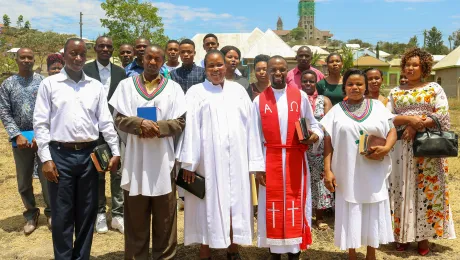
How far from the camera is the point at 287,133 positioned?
3980 millimetres

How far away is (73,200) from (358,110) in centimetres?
286

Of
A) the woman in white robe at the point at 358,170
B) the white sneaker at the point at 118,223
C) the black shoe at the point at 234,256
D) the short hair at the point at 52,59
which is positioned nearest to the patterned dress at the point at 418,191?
the woman in white robe at the point at 358,170

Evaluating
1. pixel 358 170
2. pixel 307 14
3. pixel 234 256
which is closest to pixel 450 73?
pixel 358 170

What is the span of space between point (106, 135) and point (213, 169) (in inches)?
42.6

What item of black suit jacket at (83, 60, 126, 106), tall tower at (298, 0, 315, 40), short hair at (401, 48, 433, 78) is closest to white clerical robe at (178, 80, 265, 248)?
black suit jacket at (83, 60, 126, 106)

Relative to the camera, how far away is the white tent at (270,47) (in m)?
27.2

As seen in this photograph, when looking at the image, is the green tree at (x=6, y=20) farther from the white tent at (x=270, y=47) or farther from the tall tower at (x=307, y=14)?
the tall tower at (x=307, y=14)

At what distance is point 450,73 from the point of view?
3222 centimetres

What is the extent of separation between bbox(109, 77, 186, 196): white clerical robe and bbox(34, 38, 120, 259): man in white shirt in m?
0.25

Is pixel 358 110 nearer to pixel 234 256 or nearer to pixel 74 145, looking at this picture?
pixel 234 256

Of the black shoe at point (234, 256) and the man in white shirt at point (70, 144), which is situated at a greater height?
the man in white shirt at point (70, 144)

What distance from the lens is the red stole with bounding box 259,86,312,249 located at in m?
3.96

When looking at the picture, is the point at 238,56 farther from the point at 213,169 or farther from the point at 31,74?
the point at 31,74

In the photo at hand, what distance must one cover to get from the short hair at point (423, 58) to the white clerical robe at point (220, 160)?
1.87 m
